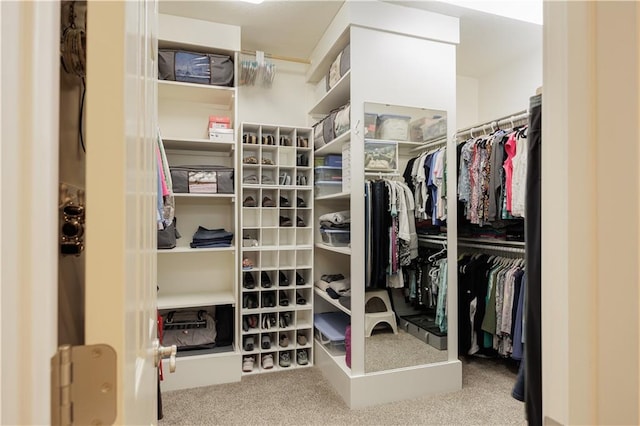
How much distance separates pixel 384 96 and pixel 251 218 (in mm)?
1451

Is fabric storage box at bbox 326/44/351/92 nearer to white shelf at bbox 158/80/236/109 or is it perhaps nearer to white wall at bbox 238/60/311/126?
white wall at bbox 238/60/311/126

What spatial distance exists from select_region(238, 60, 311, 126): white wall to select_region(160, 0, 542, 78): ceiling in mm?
155

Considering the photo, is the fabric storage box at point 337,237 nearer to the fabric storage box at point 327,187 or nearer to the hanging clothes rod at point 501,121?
the fabric storage box at point 327,187

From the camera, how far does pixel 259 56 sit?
2.95 meters

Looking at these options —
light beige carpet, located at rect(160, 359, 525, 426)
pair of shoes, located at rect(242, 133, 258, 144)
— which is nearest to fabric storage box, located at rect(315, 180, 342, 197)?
pair of shoes, located at rect(242, 133, 258, 144)

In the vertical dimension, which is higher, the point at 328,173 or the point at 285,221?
the point at 328,173

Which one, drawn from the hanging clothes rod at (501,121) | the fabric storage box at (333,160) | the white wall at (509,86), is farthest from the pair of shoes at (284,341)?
the white wall at (509,86)

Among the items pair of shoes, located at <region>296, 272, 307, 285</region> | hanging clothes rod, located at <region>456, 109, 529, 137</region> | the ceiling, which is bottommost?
pair of shoes, located at <region>296, 272, 307, 285</region>

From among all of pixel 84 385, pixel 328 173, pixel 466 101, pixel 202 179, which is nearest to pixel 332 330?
pixel 328 173

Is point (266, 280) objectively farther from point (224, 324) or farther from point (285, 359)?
point (285, 359)

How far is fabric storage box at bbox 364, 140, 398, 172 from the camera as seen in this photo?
251 centimetres

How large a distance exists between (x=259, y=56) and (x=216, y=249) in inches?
63.3

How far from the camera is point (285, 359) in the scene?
2.91 metres

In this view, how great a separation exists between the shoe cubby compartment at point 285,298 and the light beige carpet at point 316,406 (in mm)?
557
